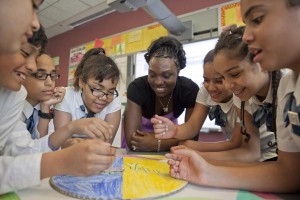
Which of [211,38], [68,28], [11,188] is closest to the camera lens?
[11,188]

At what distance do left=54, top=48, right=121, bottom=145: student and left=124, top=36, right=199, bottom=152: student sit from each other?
117mm

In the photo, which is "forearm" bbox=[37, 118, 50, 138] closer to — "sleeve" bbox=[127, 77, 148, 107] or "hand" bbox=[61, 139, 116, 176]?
"sleeve" bbox=[127, 77, 148, 107]

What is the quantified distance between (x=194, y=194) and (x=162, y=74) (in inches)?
30.1

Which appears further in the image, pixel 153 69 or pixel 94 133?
pixel 153 69

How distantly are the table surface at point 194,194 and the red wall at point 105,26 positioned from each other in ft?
6.16

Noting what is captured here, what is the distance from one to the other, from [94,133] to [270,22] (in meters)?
0.54

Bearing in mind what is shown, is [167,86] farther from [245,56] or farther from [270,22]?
[270,22]

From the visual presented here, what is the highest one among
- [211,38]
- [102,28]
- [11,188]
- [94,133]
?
[102,28]

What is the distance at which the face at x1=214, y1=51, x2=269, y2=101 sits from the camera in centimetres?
78

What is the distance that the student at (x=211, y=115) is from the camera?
0.96 metres

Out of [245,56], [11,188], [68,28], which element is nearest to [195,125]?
[245,56]

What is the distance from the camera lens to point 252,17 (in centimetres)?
53

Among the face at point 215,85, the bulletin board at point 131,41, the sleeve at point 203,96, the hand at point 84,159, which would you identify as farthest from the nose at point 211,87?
the bulletin board at point 131,41

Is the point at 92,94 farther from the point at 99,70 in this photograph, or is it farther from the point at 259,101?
the point at 259,101
